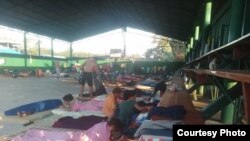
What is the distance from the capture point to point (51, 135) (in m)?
4.05

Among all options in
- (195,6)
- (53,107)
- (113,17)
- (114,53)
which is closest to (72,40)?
(114,53)

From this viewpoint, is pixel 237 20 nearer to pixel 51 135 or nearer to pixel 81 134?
pixel 81 134

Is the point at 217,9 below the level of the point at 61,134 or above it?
above

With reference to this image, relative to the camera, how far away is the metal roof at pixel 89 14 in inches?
594

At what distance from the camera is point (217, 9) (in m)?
11.8

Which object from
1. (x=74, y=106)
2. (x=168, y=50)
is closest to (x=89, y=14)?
(x=74, y=106)

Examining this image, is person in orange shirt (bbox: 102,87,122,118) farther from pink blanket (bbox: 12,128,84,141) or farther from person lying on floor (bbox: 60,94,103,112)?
pink blanket (bbox: 12,128,84,141)

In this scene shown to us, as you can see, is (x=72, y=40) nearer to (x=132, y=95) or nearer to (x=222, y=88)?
(x=132, y=95)

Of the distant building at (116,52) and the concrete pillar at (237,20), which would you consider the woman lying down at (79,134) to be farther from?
the distant building at (116,52)

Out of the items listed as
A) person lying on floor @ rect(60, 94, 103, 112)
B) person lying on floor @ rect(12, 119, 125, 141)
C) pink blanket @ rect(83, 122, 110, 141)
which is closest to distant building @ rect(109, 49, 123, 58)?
person lying on floor @ rect(60, 94, 103, 112)

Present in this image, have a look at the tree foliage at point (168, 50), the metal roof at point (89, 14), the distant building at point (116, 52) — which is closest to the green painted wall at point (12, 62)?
the metal roof at point (89, 14)

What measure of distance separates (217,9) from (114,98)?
7.56m

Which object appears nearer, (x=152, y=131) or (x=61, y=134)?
(x=152, y=131)

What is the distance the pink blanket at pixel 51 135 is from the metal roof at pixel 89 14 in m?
8.82
